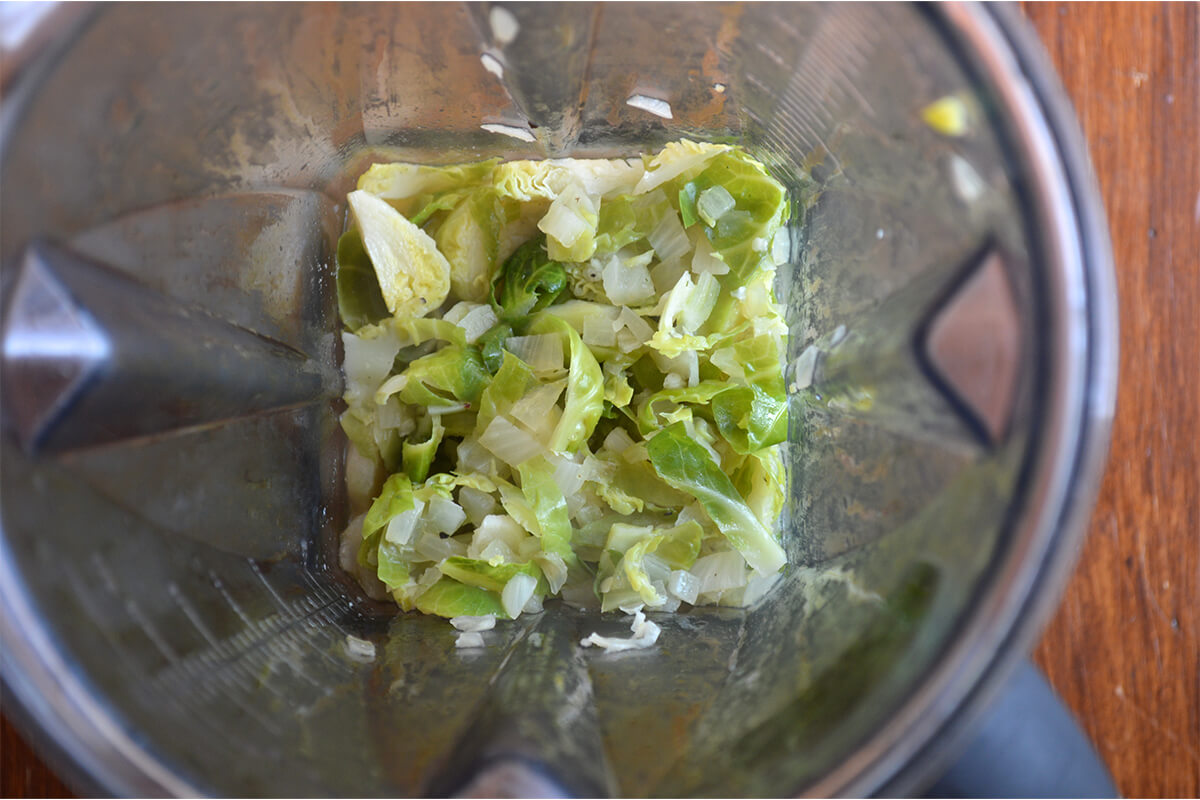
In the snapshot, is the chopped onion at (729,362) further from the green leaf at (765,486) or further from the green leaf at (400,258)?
the green leaf at (400,258)

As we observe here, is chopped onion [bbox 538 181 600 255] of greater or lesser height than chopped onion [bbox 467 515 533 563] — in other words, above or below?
above

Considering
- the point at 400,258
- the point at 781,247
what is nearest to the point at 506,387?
the point at 400,258

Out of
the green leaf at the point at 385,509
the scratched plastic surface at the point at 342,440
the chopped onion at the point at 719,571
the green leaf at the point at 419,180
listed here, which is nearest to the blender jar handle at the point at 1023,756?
the scratched plastic surface at the point at 342,440

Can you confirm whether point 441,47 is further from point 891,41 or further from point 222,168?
point 891,41

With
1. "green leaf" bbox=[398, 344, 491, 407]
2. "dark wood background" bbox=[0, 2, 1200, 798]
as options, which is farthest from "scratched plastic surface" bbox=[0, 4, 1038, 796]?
"dark wood background" bbox=[0, 2, 1200, 798]

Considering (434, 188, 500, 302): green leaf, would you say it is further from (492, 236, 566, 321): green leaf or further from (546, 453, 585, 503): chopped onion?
(546, 453, 585, 503): chopped onion

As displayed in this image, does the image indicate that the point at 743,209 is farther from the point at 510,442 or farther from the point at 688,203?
the point at 510,442

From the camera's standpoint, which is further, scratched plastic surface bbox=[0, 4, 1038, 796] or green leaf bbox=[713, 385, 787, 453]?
green leaf bbox=[713, 385, 787, 453]

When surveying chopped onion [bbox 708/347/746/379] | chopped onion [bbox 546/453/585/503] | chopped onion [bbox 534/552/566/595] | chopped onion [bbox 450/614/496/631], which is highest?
chopped onion [bbox 708/347/746/379]
